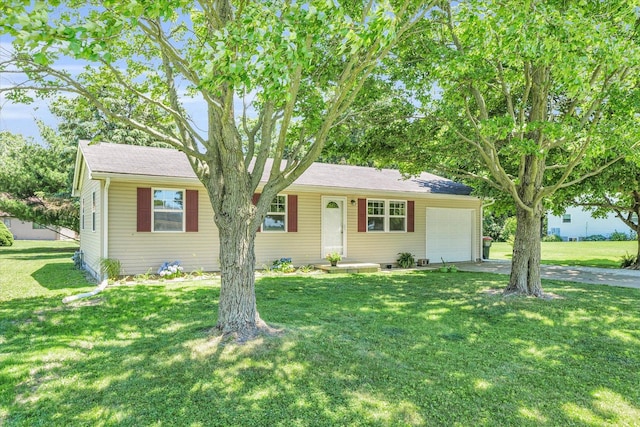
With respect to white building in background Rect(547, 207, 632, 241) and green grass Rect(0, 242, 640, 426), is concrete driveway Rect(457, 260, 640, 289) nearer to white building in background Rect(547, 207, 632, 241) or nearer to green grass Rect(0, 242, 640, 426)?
green grass Rect(0, 242, 640, 426)

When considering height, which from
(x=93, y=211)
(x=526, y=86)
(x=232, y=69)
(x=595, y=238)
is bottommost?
(x=595, y=238)

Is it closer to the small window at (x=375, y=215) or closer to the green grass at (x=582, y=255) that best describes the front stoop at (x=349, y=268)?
the small window at (x=375, y=215)

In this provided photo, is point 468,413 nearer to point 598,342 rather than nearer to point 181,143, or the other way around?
point 598,342

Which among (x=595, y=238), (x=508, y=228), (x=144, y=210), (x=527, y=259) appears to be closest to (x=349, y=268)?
(x=527, y=259)

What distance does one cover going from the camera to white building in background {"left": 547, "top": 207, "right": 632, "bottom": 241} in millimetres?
31922

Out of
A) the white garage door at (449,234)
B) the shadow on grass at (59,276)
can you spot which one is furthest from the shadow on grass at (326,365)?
the white garage door at (449,234)

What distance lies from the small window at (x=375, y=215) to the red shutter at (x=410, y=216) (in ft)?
3.31

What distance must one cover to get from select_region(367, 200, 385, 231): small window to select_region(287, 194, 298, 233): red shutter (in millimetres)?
2680

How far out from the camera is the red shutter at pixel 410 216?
46.4 feet

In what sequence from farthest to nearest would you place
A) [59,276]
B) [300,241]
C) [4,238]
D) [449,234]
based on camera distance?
[4,238] < [449,234] < [300,241] < [59,276]

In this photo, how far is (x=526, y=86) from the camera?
720 cm

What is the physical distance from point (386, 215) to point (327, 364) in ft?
33.1

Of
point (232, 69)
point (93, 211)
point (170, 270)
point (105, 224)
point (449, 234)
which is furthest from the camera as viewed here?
point (449, 234)

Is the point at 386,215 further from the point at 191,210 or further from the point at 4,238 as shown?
the point at 4,238
